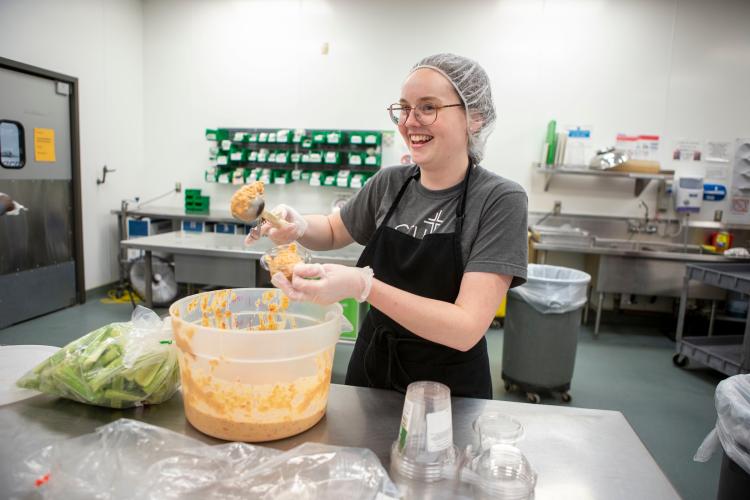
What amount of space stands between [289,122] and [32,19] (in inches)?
97.7

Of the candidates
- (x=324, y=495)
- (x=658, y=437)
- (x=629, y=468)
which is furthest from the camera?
(x=658, y=437)

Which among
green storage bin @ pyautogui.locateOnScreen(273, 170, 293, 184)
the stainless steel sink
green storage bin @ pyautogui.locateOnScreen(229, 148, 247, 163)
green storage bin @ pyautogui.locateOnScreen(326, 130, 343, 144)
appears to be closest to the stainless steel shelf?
the stainless steel sink

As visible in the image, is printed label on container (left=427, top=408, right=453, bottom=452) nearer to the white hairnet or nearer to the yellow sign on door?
the white hairnet

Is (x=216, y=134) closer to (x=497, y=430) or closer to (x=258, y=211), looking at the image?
(x=258, y=211)

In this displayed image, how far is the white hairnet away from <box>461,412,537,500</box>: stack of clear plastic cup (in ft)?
2.54

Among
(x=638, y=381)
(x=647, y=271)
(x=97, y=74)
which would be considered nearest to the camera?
(x=638, y=381)

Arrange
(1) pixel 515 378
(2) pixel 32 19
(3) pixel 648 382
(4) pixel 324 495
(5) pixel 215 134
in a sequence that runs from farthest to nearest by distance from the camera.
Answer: (5) pixel 215 134 → (2) pixel 32 19 → (3) pixel 648 382 → (1) pixel 515 378 → (4) pixel 324 495

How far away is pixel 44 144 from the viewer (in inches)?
164

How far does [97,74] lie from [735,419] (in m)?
5.76

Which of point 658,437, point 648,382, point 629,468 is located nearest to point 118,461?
point 629,468

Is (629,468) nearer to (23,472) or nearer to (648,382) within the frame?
(23,472)

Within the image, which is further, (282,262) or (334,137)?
(334,137)

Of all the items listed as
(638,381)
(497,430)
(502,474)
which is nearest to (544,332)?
(638,381)

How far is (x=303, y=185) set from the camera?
219 inches
